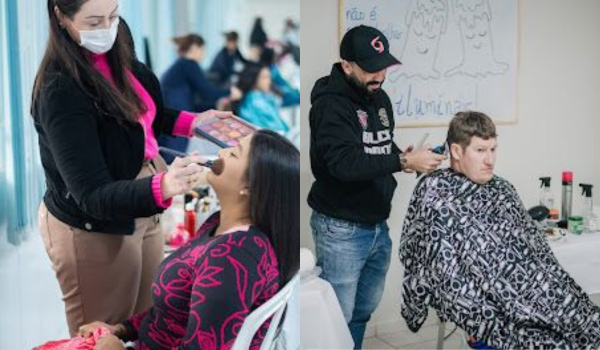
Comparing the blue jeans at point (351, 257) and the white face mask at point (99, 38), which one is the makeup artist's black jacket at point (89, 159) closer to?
the white face mask at point (99, 38)

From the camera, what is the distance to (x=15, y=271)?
1.55 meters

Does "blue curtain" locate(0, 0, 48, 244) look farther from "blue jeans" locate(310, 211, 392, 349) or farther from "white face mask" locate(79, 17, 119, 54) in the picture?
"blue jeans" locate(310, 211, 392, 349)

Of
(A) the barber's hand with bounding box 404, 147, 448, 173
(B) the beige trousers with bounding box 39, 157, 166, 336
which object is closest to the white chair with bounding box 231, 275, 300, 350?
(B) the beige trousers with bounding box 39, 157, 166, 336

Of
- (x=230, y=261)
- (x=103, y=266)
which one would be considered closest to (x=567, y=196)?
(x=230, y=261)

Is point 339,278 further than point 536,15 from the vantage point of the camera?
No

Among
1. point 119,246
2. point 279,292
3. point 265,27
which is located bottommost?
point 279,292

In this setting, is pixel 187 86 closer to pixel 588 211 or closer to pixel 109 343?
pixel 109 343

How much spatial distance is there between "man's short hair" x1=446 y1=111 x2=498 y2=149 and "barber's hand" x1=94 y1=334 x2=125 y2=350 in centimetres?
124

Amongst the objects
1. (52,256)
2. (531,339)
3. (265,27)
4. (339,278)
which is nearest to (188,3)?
(265,27)

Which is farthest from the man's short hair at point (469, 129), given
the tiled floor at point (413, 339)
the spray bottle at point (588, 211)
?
the tiled floor at point (413, 339)

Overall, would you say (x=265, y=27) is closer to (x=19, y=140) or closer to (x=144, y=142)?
(x=144, y=142)

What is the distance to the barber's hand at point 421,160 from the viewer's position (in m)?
2.14

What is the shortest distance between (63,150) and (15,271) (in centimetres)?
38

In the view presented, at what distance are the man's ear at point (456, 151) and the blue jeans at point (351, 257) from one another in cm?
33
